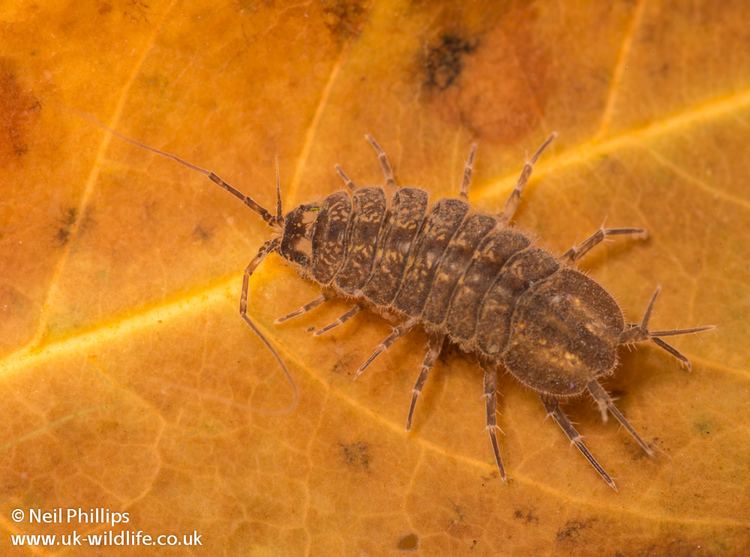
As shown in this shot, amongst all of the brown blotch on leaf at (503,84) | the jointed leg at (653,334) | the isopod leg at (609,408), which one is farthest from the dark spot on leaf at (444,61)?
the isopod leg at (609,408)

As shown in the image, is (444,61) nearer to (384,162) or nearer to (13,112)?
(384,162)

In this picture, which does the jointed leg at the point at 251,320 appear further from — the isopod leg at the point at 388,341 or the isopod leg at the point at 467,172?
the isopod leg at the point at 467,172

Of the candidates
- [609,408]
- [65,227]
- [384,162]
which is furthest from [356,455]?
[65,227]

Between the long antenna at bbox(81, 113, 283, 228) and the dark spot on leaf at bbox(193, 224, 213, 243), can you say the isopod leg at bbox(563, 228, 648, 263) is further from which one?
the dark spot on leaf at bbox(193, 224, 213, 243)

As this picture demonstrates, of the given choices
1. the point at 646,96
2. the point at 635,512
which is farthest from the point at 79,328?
the point at 646,96

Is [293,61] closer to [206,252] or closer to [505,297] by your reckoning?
[206,252]

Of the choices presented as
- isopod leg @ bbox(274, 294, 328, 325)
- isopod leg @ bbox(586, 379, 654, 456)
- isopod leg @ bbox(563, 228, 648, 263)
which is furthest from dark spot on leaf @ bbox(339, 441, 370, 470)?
isopod leg @ bbox(563, 228, 648, 263)
